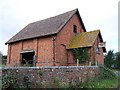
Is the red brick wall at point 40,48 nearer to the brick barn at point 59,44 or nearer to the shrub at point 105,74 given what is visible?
the brick barn at point 59,44

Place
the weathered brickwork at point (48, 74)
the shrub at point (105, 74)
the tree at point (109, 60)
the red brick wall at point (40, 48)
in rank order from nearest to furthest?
the weathered brickwork at point (48, 74) → the shrub at point (105, 74) → the red brick wall at point (40, 48) → the tree at point (109, 60)

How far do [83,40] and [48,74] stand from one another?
13236 mm

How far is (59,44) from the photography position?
2489 cm

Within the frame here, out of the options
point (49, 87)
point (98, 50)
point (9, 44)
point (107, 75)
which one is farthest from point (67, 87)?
point (9, 44)

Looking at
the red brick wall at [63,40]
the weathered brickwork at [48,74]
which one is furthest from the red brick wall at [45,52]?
the weathered brickwork at [48,74]

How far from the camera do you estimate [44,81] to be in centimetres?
1280

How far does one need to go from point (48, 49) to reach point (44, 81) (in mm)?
12098

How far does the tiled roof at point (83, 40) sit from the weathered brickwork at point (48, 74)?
7.87m

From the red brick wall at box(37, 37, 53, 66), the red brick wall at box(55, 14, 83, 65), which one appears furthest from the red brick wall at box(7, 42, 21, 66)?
the red brick wall at box(55, 14, 83, 65)

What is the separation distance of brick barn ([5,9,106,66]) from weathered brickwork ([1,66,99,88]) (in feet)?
25.1

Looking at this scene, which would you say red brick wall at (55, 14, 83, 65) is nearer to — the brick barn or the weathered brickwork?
the brick barn

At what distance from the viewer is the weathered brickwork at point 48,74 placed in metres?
11.5

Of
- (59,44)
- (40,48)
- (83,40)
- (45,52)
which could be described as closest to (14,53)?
(40,48)

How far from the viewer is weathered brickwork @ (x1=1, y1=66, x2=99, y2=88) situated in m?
11.5
